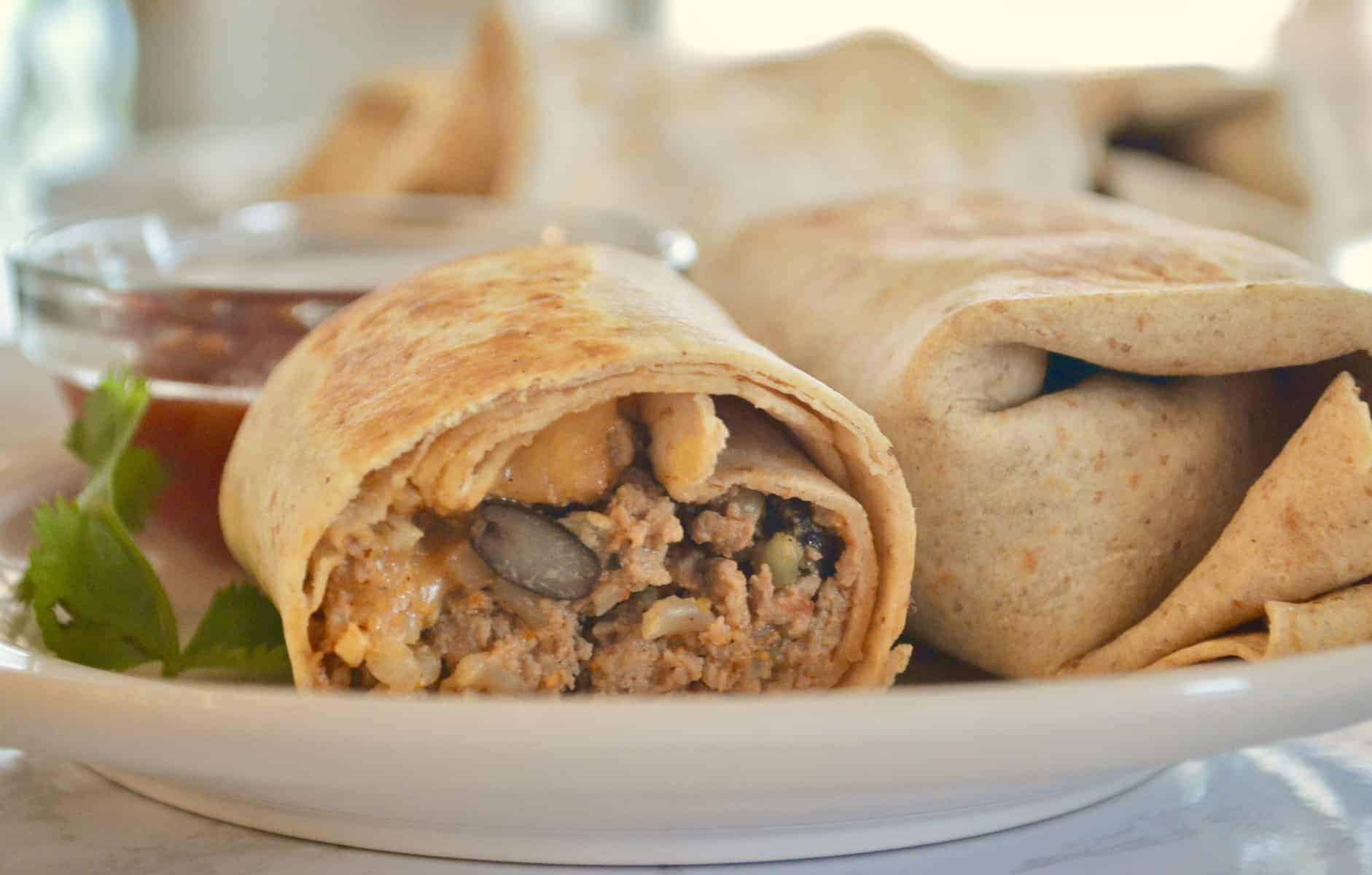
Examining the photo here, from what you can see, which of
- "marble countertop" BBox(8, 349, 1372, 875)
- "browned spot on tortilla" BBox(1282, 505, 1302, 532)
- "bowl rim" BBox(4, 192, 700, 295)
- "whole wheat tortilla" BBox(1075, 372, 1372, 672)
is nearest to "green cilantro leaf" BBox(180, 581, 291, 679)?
"marble countertop" BBox(8, 349, 1372, 875)

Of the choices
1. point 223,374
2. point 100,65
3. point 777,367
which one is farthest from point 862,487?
point 100,65

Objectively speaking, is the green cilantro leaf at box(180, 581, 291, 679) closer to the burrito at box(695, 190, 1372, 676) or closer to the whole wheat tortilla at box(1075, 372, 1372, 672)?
the burrito at box(695, 190, 1372, 676)

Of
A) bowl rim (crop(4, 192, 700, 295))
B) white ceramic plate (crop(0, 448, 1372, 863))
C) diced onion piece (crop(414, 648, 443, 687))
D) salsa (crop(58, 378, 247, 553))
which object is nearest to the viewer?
white ceramic plate (crop(0, 448, 1372, 863))

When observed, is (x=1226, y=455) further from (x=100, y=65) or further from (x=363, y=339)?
(x=100, y=65)

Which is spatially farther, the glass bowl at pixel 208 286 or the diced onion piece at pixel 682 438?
the glass bowl at pixel 208 286

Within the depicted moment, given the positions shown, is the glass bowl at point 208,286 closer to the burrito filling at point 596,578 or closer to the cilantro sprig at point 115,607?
the cilantro sprig at point 115,607

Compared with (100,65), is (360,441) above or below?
above

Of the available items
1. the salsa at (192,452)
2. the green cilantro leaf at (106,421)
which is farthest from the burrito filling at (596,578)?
the salsa at (192,452)

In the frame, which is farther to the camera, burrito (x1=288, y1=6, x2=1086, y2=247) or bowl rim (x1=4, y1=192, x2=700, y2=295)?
burrito (x1=288, y1=6, x2=1086, y2=247)
